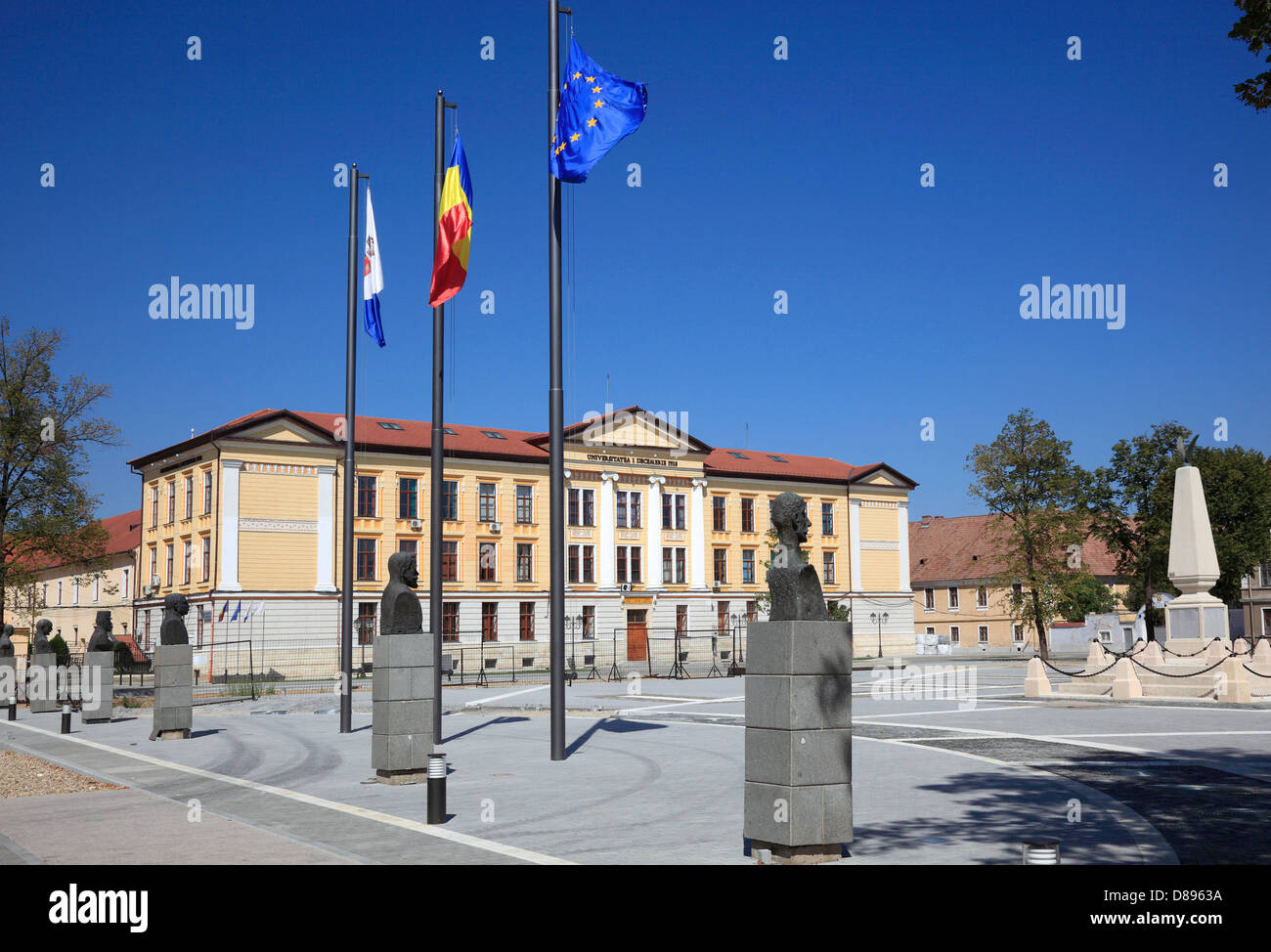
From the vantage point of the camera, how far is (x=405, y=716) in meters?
13.4

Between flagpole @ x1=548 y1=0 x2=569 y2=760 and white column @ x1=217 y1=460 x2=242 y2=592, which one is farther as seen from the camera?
white column @ x1=217 y1=460 x2=242 y2=592

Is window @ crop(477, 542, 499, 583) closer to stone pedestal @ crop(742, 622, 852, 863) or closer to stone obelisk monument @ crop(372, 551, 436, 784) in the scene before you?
stone obelisk monument @ crop(372, 551, 436, 784)

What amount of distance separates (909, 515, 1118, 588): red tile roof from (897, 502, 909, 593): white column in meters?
8.45

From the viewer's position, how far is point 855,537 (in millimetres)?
73188

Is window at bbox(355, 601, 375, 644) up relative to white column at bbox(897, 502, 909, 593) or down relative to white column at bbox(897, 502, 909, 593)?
down

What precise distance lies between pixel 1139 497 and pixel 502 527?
3848 cm

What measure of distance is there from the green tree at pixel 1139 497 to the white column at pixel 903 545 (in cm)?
1227

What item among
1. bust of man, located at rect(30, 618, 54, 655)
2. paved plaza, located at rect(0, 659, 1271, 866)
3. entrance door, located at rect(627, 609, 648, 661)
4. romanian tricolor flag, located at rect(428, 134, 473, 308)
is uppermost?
romanian tricolor flag, located at rect(428, 134, 473, 308)

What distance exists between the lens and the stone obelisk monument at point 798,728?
8109mm

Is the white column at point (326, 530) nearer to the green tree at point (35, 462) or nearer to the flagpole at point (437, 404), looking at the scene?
the green tree at point (35, 462)

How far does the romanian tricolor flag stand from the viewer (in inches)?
682

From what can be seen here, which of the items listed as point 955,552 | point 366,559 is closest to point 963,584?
point 955,552

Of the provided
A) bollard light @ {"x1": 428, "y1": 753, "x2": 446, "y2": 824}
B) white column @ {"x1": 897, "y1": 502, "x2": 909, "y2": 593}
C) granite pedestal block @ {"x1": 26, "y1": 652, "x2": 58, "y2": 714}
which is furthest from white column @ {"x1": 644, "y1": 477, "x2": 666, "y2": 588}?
bollard light @ {"x1": 428, "y1": 753, "x2": 446, "y2": 824}
